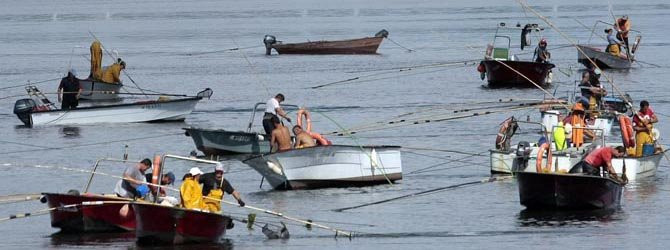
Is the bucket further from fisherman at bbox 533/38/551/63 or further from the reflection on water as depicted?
fisherman at bbox 533/38/551/63

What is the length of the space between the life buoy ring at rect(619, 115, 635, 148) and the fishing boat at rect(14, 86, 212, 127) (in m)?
18.1

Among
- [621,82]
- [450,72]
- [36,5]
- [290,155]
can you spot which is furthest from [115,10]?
[290,155]

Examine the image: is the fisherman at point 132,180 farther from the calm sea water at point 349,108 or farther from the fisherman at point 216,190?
the fisherman at point 216,190

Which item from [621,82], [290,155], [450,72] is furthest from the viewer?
[450,72]

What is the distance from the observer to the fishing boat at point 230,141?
3803cm

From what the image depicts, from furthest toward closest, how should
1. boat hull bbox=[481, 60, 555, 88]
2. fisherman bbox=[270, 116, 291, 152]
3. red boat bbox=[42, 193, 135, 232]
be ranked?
boat hull bbox=[481, 60, 555, 88]
fisherman bbox=[270, 116, 291, 152]
red boat bbox=[42, 193, 135, 232]

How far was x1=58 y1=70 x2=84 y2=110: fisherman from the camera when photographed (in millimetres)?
47625

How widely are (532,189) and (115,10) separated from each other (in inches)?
5389

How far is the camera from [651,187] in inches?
1303

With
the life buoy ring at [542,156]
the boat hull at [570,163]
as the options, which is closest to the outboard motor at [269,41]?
the boat hull at [570,163]

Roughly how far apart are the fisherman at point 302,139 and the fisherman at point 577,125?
555 cm

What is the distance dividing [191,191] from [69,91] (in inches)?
945

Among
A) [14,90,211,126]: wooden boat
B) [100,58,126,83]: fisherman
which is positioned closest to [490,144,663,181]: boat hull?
[14,90,211,126]: wooden boat

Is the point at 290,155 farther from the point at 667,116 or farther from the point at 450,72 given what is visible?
the point at 450,72
